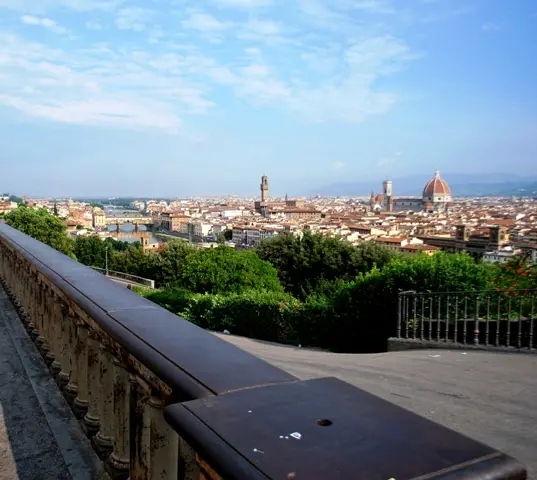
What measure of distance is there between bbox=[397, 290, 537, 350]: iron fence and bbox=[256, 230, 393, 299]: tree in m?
14.1

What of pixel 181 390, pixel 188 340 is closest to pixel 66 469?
pixel 188 340

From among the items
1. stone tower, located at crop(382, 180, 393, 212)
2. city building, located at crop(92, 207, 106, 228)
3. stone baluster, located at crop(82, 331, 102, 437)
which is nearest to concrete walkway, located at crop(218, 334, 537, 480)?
stone baluster, located at crop(82, 331, 102, 437)

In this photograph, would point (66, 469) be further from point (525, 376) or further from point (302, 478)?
point (525, 376)

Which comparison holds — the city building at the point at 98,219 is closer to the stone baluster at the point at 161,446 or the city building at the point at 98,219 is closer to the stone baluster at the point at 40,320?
the stone baluster at the point at 40,320

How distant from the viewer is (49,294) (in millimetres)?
2869

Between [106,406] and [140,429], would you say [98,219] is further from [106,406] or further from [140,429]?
[140,429]

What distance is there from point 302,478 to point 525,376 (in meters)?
5.87

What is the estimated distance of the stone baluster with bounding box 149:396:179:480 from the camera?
50.1 inches

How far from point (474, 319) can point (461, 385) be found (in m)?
2.70

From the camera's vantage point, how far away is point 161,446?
4.24ft

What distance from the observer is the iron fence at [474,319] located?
715 cm

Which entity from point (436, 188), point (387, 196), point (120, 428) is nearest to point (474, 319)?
point (120, 428)

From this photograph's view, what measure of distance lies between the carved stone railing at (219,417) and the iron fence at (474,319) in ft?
21.0

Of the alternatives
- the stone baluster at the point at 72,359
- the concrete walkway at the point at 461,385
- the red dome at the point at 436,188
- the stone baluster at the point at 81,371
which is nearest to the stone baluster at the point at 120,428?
the stone baluster at the point at 81,371
